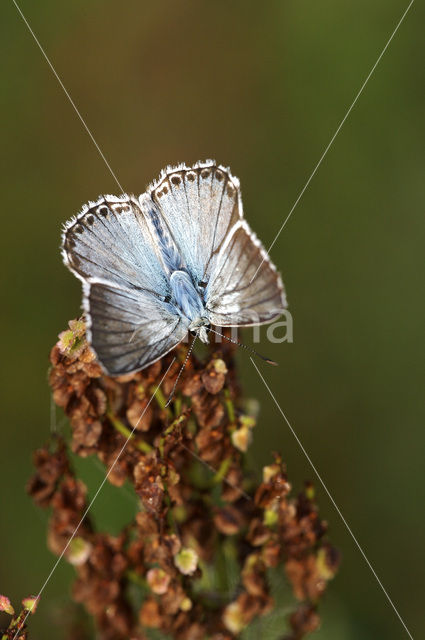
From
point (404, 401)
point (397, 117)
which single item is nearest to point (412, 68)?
point (397, 117)

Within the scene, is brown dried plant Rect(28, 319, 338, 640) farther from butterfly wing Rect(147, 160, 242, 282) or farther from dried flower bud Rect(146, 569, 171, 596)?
butterfly wing Rect(147, 160, 242, 282)

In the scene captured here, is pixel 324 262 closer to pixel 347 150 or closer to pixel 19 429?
pixel 347 150

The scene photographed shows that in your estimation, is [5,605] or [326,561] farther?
[326,561]

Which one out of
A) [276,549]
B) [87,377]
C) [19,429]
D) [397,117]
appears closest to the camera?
[87,377]

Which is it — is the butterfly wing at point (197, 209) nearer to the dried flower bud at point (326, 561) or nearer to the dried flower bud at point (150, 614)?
the dried flower bud at point (326, 561)

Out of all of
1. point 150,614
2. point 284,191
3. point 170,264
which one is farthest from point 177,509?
point 284,191

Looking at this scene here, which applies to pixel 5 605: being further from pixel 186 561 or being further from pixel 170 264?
pixel 170 264
